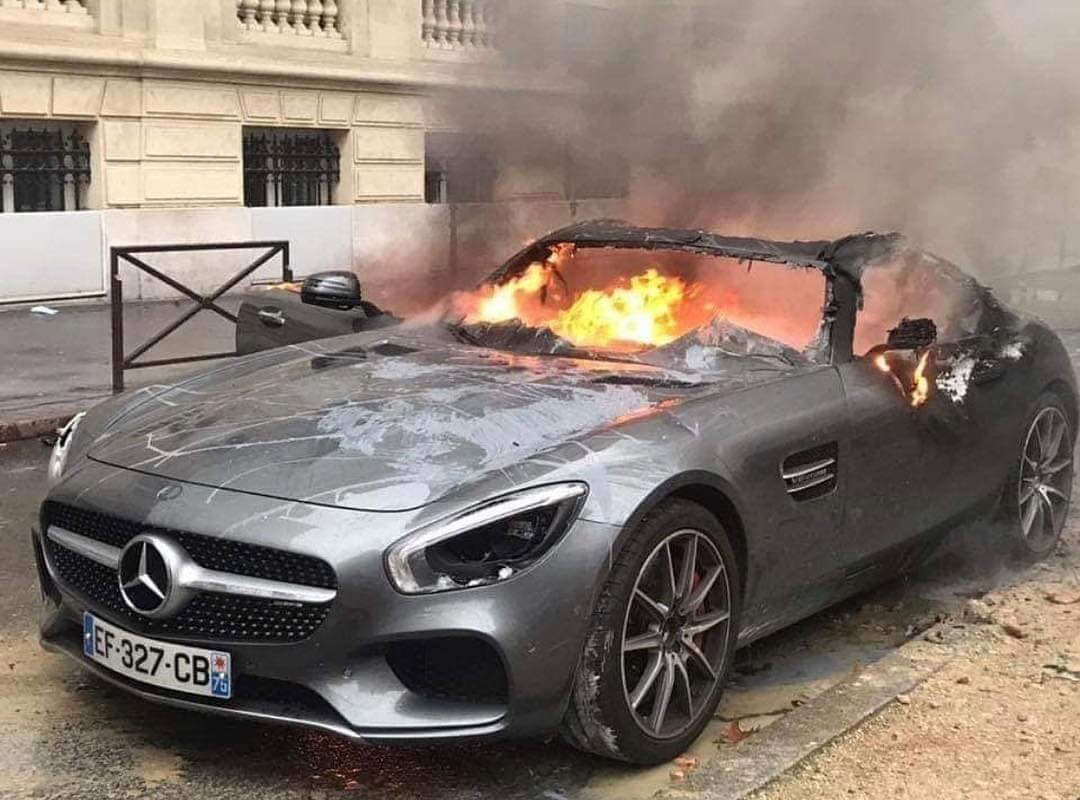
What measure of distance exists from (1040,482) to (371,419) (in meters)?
2.84

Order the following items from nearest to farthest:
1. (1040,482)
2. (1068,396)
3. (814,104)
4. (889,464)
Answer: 1. (889,464)
2. (1040,482)
3. (1068,396)
4. (814,104)

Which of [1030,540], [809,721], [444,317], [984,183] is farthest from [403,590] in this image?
[984,183]

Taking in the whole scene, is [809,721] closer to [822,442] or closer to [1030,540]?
[822,442]

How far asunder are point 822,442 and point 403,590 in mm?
1461

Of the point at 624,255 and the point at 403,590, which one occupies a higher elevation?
the point at 624,255

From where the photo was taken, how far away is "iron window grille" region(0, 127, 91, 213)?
1222cm

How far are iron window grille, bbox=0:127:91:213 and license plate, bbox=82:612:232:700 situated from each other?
1032cm

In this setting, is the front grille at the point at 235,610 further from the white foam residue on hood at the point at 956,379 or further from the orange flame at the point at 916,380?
the white foam residue on hood at the point at 956,379

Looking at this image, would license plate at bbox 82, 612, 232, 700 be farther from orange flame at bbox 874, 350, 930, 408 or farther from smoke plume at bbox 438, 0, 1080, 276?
smoke plume at bbox 438, 0, 1080, 276

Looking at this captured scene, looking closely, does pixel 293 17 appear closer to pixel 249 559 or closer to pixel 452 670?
pixel 249 559

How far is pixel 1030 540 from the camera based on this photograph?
15.8 feet

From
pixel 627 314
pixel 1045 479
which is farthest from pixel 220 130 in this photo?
pixel 1045 479

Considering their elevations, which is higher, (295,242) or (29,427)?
(295,242)

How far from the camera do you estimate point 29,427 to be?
7.34m
